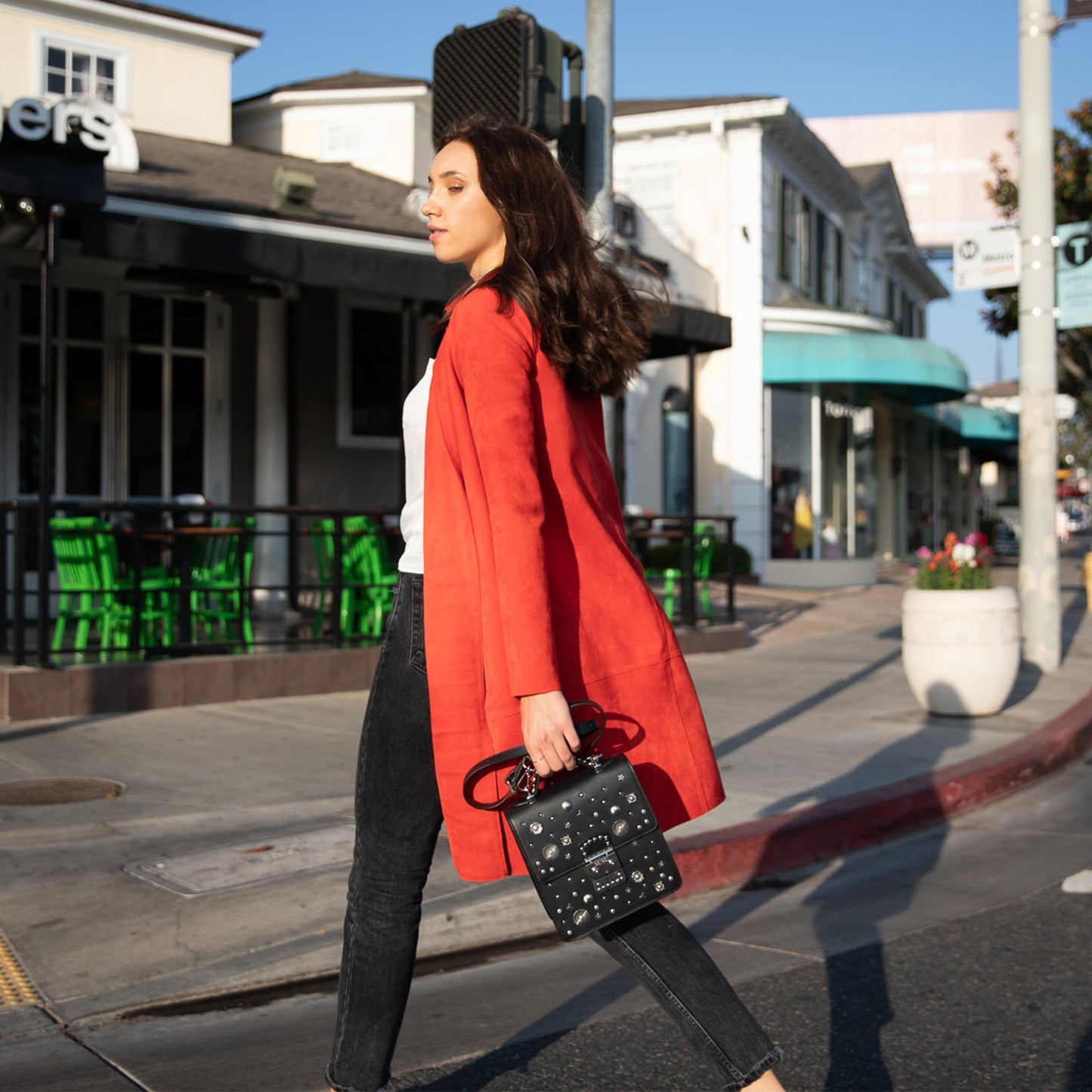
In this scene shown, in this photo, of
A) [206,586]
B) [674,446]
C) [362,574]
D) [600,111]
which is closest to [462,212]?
[600,111]

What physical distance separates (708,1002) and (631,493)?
18.2 m

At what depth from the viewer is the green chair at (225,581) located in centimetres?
834

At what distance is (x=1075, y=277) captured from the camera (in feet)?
35.7

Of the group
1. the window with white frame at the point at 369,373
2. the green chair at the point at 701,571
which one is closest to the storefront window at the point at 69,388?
the window with white frame at the point at 369,373

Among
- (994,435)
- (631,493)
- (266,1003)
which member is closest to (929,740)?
(266,1003)

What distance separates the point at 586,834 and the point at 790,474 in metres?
19.7

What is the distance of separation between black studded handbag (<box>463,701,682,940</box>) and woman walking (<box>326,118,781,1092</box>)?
0.05 metres

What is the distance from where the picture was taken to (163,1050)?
3.28 m

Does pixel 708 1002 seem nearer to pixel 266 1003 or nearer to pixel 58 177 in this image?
pixel 266 1003

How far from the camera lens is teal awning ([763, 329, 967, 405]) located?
1988cm

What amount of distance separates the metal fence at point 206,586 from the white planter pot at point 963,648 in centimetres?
303

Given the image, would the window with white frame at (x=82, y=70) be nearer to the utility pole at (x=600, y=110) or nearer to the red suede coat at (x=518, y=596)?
the utility pole at (x=600, y=110)

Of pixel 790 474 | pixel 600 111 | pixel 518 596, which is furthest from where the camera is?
A: pixel 790 474

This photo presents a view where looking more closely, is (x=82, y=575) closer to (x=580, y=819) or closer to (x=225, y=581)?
(x=225, y=581)
